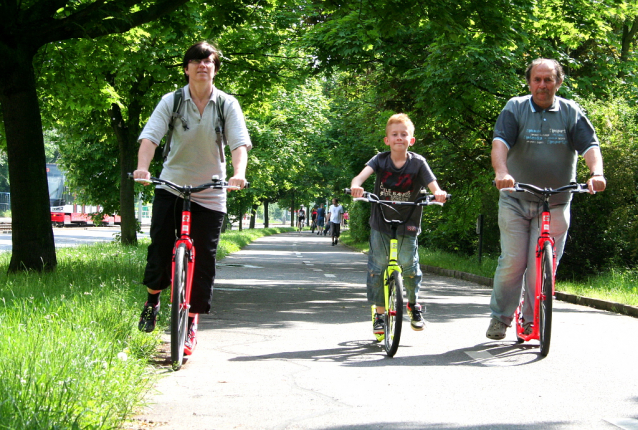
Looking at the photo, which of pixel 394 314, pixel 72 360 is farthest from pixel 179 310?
pixel 394 314

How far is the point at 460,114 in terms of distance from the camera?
46.1 ft

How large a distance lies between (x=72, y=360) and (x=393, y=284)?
260 cm

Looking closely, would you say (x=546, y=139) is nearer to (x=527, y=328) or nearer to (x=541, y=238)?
(x=541, y=238)

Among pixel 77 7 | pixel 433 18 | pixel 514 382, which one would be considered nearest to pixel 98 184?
pixel 77 7

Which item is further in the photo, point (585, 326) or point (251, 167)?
point (251, 167)

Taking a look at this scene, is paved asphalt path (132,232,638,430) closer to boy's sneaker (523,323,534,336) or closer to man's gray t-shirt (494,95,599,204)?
boy's sneaker (523,323,534,336)

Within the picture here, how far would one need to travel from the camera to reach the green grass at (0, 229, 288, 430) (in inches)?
129

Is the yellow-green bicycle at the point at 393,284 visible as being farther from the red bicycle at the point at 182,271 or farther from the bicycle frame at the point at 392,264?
the red bicycle at the point at 182,271

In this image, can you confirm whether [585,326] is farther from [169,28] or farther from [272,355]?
[169,28]

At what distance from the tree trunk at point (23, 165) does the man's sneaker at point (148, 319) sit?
507 centimetres

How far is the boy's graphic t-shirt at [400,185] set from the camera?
6.18 m

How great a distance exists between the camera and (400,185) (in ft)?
20.5

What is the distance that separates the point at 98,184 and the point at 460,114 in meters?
14.6

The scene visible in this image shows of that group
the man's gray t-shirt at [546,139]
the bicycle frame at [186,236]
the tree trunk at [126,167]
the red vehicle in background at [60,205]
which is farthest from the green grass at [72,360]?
the red vehicle in background at [60,205]
